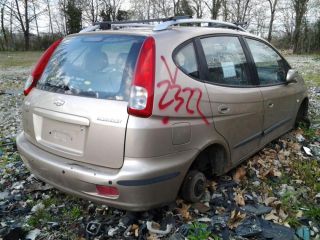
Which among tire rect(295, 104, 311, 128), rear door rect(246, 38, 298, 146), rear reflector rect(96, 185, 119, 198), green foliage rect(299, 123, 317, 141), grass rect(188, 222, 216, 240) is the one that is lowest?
grass rect(188, 222, 216, 240)

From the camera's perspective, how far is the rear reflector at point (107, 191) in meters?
2.63

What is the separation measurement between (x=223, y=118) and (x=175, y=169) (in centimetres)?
80

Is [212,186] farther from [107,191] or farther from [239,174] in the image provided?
[107,191]

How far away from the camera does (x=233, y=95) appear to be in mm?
3398

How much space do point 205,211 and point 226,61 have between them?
1.54m

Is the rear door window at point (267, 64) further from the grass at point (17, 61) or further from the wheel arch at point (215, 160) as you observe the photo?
the grass at point (17, 61)

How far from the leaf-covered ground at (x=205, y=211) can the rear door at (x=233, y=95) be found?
410mm

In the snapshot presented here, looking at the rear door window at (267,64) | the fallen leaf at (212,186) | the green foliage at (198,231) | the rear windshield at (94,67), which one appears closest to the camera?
the rear windshield at (94,67)

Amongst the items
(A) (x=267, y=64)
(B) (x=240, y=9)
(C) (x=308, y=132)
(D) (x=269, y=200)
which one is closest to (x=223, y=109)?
(D) (x=269, y=200)

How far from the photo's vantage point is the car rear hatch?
8.57 feet

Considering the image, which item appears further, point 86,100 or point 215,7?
point 215,7

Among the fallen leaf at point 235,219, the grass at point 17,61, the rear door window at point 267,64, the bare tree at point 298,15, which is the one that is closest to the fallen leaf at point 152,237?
the fallen leaf at point 235,219

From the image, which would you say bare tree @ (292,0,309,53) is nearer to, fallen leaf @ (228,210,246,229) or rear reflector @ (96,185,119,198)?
fallen leaf @ (228,210,246,229)

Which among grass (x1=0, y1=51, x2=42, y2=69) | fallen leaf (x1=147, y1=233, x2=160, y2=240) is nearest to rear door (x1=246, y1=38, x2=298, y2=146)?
fallen leaf (x1=147, y1=233, x2=160, y2=240)
